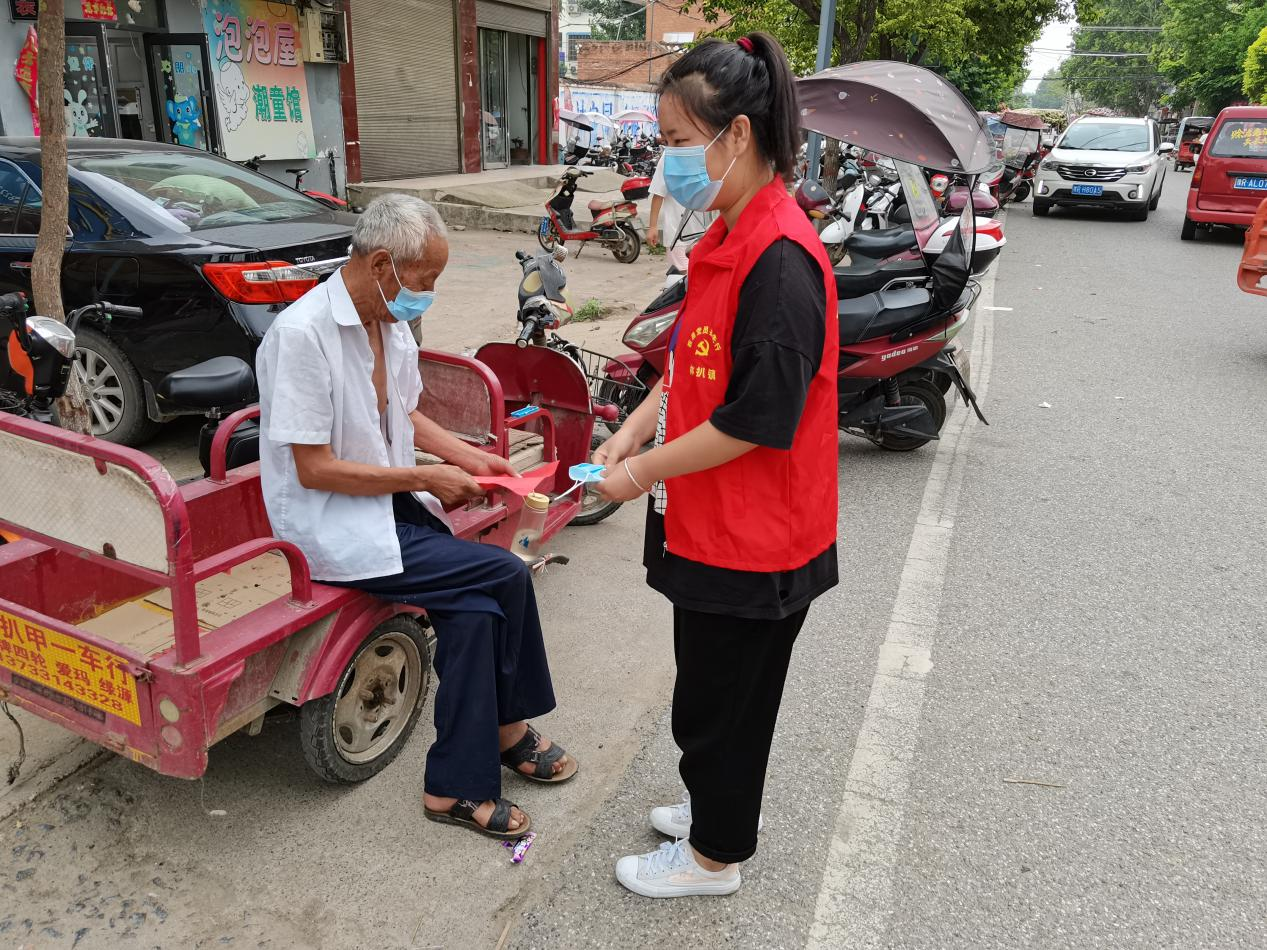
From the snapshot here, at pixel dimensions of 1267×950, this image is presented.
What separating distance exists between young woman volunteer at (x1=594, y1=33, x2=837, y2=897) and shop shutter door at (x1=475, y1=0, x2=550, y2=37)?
667 inches

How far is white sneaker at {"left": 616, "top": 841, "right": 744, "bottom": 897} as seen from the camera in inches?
93.5

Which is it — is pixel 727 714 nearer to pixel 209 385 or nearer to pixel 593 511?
pixel 209 385

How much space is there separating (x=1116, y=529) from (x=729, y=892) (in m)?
3.22

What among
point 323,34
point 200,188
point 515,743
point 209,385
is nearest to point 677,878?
point 515,743

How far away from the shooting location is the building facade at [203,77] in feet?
32.3

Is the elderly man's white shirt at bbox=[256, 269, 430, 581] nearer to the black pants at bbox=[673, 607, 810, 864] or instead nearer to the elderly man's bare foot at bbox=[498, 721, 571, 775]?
the elderly man's bare foot at bbox=[498, 721, 571, 775]

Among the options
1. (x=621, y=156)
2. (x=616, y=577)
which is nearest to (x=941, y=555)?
(x=616, y=577)

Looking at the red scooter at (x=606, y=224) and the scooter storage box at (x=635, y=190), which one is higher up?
the scooter storage box at (x=635, y=190)

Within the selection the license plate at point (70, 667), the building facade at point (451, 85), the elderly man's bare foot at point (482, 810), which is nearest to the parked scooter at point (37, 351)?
the license plate at point (70, 667)

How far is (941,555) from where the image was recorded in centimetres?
443

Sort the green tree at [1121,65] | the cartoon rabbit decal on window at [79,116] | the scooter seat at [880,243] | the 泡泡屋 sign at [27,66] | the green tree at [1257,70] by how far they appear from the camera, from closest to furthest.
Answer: the scooter seat at [880,243] < the 泡泡屋 sign at [27,66] < the cartoon rabbit decal on window at [79,116] < the green tree at [1257,70] < the green tree at [1121,65]

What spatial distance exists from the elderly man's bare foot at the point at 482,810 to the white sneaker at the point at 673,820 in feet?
1.16

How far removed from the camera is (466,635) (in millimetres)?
2475

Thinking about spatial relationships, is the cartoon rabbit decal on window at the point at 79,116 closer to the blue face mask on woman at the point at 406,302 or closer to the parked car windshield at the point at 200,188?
the parked car windshield at the point at 200,188
